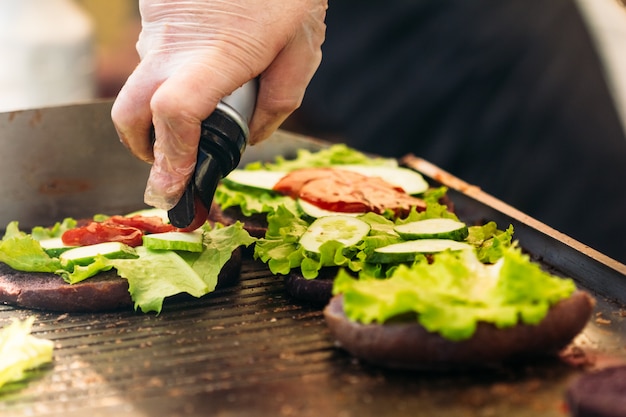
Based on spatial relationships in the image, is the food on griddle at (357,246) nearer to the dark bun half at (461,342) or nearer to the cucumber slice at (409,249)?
the cucumber slice at (409,249)

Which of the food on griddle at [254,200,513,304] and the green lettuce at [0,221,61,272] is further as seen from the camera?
the green lettuce at [0,221,61,272]

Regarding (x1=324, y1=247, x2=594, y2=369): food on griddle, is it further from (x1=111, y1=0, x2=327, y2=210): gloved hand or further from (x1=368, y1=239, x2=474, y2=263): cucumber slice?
(x1=111, y1=0, x2=327, y2=210): gloved hand

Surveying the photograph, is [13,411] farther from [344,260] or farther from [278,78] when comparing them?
[278,78]

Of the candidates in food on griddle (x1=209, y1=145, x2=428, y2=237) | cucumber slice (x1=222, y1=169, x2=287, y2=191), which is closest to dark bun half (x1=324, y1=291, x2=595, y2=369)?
food on griddle (x1=209, y1=145, x2=428, y2=237)

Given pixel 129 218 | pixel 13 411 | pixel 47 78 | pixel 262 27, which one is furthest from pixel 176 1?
pixel 47 78

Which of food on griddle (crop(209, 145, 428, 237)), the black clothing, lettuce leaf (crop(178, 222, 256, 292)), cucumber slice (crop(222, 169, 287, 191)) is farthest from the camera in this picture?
the black clothing

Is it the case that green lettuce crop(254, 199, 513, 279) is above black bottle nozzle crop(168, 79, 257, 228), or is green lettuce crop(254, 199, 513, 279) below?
below
